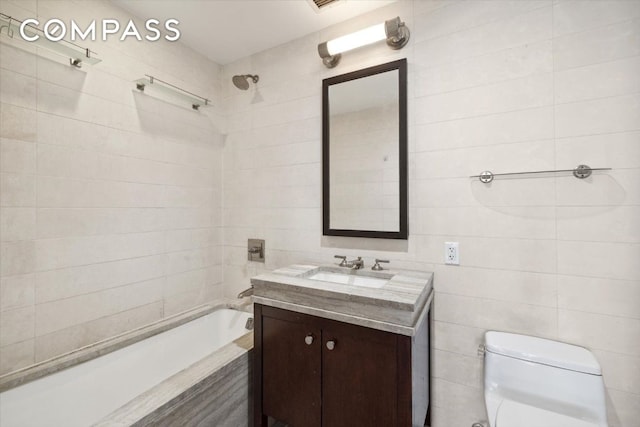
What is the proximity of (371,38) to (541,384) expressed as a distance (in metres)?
1.88

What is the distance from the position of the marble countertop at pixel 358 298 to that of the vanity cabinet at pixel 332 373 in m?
0.04

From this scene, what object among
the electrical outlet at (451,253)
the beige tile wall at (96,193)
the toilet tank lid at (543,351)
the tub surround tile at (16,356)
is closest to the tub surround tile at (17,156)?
the beige tile wall at (96,193)

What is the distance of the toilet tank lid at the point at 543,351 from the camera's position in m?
1.14

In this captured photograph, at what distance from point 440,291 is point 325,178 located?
3.10ft

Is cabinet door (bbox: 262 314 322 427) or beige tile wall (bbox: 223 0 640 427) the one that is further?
cabinet door (bbox: 262 314 322 427)

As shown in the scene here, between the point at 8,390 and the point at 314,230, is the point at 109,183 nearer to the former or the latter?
the point at 8,390

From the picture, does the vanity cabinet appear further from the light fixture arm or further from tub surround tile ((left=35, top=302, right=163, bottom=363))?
the light fixture arm

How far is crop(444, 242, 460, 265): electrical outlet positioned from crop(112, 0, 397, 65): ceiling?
1438 mm

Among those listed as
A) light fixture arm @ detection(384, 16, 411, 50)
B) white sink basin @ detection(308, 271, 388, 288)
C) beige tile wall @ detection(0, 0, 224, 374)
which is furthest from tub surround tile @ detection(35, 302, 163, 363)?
light fixture arm @ detection(384, 16, 411, 50)

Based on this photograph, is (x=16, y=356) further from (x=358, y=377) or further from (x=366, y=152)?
(x=366, y=152)

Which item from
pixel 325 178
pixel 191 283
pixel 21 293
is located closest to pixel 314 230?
pixel 325 178

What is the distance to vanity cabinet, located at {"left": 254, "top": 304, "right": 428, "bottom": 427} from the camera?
3.69ft

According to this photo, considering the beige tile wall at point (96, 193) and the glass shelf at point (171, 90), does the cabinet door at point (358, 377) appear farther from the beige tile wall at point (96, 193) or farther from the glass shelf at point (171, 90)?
the glass shelf at point (171, 90)

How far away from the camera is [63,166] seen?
1.44m
